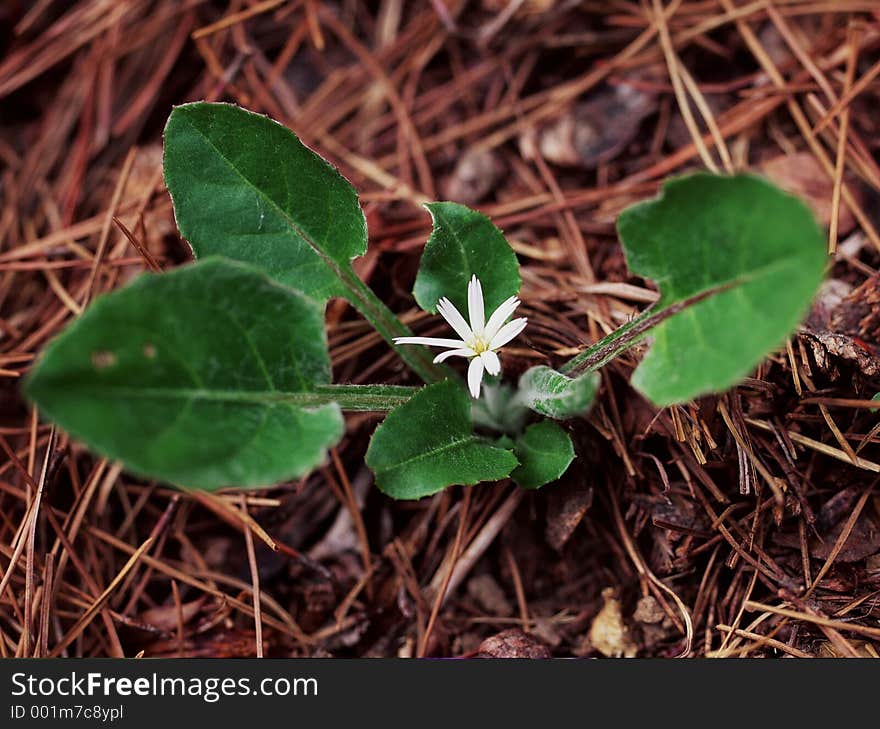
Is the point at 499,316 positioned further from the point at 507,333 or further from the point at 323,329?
the point at 323,329

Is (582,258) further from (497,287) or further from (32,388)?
(32,388)

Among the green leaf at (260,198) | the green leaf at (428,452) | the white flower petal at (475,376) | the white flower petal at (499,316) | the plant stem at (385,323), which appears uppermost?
the green leaf at (260,198)

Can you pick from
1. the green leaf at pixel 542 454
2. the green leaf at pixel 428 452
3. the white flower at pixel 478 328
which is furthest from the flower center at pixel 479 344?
the green leaf at pixel 542 454

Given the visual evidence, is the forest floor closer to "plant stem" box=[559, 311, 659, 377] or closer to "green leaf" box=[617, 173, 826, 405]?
"plant stem" box=[559, 311, 659, 377]

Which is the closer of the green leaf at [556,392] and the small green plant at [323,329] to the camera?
the small green plant at [323,329]

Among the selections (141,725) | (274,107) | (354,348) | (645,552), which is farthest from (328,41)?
(141,725)

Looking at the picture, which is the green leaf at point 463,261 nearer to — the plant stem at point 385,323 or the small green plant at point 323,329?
the small green plant at point 323,329

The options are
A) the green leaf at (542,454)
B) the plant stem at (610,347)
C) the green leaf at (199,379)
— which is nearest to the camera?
the green leaf at (199,379)

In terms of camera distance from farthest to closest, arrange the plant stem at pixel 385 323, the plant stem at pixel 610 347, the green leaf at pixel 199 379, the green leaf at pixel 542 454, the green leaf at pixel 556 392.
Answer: the plant stem at pixel 385 323
the green leaf at pixel 542 454
the plant stem at pixel 610 347
the green leaf at pixel 556 392
the green leaf at pixel 199 379

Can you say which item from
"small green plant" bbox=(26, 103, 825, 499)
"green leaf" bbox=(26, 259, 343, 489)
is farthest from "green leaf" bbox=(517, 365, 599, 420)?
"green leaf" bbox=(26, 259, 343, 489)
